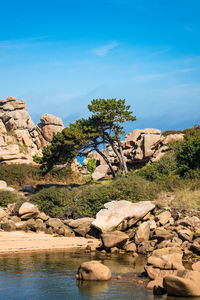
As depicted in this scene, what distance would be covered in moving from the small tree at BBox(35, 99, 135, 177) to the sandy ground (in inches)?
396

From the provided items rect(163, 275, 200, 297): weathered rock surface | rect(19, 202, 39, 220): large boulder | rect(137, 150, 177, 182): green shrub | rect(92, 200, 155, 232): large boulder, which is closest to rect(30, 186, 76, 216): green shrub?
rect(19, 202, 39, 220): large boulder

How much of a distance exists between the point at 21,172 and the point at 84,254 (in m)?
21.0

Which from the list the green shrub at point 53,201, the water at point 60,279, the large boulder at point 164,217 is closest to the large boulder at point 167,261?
the water at point 60,279

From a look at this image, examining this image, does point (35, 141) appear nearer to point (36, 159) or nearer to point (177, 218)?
point (36, 159)

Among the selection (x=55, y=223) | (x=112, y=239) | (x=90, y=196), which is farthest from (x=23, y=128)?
(x=112, y=239)

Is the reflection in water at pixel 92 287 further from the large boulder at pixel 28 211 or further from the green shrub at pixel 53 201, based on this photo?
the green shrub at pixel 53 201

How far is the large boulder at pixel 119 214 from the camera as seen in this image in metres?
19.5

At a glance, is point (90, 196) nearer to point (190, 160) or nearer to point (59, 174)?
point (190, 160)

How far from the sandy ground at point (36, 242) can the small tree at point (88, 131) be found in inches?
396

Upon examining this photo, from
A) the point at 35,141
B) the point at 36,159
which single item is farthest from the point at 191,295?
the point at 35,141

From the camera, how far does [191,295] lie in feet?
35.2

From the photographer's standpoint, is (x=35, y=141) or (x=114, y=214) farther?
(x=35, y=141)

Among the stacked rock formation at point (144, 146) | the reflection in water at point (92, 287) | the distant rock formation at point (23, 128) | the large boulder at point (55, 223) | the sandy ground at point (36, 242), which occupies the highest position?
the distant rock formation at point (23, 128)

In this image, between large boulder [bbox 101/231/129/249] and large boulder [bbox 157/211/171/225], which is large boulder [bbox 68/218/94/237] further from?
large boulder [bbox 157/211/171/225]
